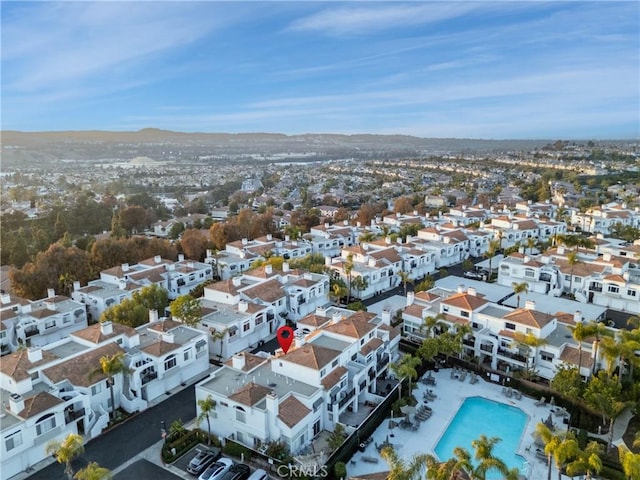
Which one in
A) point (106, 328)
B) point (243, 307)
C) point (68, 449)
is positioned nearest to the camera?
point (68, 449)

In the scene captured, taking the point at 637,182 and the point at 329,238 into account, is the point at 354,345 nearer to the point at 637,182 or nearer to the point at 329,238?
the point at 329,238

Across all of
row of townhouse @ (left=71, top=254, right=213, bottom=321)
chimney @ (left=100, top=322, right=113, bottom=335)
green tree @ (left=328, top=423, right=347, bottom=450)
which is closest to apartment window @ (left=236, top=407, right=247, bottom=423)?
green tree @ (left=328, top=423, right=347, bottom=450)

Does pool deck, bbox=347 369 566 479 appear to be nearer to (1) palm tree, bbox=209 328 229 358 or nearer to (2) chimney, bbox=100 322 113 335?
(1) palm tree, bbox=209 328 229 358

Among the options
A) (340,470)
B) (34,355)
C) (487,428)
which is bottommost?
(487,428)

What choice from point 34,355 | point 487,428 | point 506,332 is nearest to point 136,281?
point 34,355

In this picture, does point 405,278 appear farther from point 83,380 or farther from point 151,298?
point 83,380

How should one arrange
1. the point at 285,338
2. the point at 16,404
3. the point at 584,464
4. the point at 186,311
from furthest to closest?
the point at 186,311 → the point at 285,338 → the point at 16,404 → the point at 584,464
